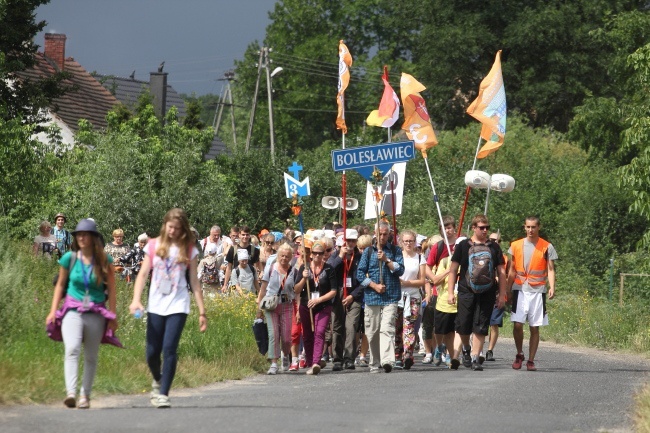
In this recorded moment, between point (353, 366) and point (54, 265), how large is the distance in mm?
4848

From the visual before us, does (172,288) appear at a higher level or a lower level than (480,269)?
lower

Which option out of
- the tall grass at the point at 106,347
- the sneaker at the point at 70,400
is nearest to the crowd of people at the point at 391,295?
the tall grass at the point at 106,347

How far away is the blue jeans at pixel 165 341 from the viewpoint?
39.0ft

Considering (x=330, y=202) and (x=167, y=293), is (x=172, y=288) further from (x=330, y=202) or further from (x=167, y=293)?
(x=330, y=202)

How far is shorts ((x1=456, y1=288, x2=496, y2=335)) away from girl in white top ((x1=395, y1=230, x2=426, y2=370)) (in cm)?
73

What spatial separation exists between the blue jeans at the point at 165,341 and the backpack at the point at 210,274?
10634 mm

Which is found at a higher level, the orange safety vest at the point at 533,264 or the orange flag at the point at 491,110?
the orange flag at the point at 491,110

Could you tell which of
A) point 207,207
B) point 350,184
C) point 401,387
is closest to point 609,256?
point 207,207

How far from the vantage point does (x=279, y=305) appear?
17.2m

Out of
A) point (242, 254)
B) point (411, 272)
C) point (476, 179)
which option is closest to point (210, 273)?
point (242, 254)

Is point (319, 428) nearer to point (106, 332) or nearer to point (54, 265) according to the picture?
point (106, 332)

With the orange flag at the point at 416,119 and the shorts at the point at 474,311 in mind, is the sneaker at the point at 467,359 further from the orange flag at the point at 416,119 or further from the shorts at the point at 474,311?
the orange flag at the point at 416,119

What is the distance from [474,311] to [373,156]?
2.78 metres

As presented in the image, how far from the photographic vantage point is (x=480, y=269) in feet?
56.0
